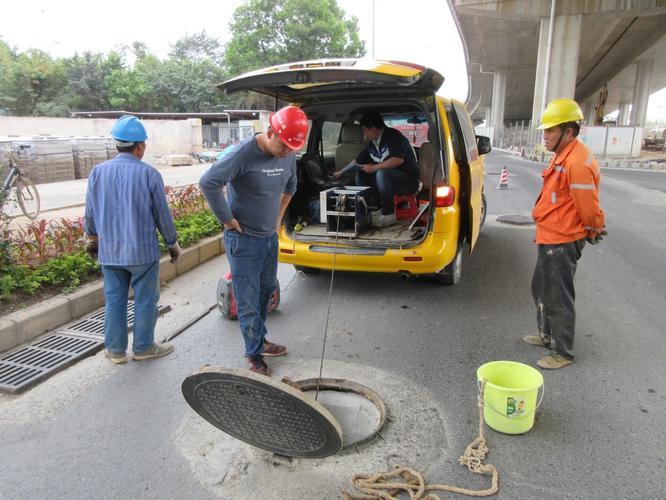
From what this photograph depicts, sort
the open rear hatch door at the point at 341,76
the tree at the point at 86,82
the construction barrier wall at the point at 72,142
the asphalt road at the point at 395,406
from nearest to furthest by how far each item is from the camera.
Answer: the asphalt road at the point at 395,406, the open rear hatch door at the point at 341,76, the construction barrier wall at the point at 72,142, the tree at the point at 86,82

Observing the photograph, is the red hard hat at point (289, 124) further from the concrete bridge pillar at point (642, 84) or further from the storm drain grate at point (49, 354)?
the concrete bridge pillar at point (642, 84)

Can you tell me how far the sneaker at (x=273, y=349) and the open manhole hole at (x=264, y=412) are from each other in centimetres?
122

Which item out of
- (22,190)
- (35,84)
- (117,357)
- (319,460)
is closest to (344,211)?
(117,357)

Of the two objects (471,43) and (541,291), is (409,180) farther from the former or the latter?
(471,43)

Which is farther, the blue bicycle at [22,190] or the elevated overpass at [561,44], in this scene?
the elevated overpass at [561,44]

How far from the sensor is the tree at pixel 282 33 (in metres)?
48.0

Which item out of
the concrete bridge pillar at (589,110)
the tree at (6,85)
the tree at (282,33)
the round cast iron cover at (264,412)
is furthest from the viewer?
the concrete bridge pillar at (589,110)

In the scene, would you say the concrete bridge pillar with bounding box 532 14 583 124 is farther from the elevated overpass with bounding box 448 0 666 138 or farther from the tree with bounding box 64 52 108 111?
the tree with bounding box 64 52 108 111

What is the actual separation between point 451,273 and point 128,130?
3.28m

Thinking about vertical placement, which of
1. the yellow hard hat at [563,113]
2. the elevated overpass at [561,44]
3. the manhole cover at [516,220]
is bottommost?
the manhole cover at [516,220]

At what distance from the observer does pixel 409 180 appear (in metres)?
5.61

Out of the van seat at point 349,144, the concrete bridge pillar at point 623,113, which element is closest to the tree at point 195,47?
the concrete bridge pillar at point 623,113

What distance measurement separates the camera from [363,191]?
5.10 meters

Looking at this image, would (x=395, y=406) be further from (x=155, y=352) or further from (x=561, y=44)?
(x=561, y=44)
